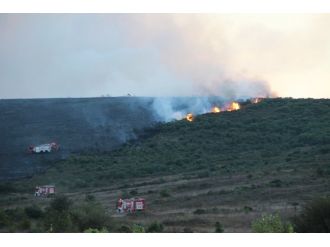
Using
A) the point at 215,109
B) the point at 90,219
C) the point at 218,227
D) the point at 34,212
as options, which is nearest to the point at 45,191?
the point at 34,212

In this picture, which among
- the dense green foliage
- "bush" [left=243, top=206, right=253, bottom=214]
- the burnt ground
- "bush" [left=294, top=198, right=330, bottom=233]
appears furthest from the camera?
the burnt ground

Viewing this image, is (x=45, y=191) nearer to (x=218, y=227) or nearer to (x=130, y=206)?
(x=130, y=206)

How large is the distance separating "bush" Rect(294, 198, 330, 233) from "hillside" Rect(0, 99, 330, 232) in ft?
12.5

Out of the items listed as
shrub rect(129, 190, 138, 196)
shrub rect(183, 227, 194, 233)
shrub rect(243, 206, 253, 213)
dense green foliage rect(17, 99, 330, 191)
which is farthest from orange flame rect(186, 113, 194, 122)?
shrub rect(183, 227, 194, 233)

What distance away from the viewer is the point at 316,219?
26188 mm

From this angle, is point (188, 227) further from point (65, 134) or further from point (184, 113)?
point (184, 113)

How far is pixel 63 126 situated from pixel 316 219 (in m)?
52.2

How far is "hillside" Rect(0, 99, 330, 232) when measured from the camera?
121 ft

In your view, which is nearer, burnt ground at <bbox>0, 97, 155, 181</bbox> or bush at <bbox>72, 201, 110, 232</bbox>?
bush at <bbox>72, 201, 110, 232</bbox>

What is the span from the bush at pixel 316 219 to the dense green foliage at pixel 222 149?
16287mm

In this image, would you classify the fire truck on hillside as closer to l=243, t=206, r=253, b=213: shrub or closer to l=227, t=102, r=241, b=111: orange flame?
l=227, t=102, r=241, b=111: orange flame

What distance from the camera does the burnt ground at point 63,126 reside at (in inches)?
2488

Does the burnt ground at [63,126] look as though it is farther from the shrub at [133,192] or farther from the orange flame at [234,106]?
the shrub at [133,192]

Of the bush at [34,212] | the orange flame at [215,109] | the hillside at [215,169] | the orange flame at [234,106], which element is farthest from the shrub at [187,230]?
the orange flame at [215,109]
